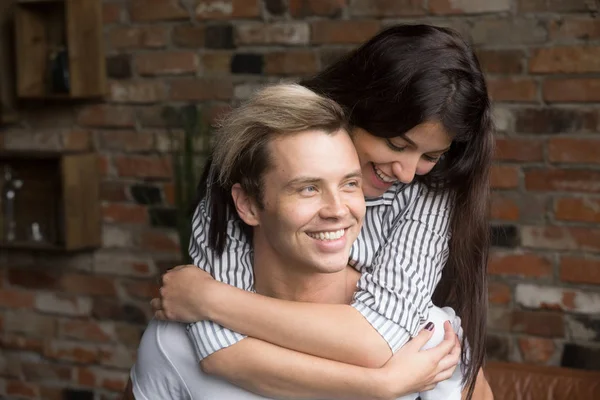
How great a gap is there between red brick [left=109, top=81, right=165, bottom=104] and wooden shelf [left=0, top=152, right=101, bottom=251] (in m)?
0.24

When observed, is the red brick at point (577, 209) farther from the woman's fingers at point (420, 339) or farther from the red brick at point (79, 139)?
the red brick at point (79, 139)

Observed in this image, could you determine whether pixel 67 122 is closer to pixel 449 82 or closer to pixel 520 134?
pixel 520 134

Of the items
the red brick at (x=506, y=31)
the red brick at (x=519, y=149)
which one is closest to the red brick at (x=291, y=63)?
the red brick at (x=506, y=31)

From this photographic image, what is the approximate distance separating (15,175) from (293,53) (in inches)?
50.7

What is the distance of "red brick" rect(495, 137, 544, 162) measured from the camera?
2797 mm

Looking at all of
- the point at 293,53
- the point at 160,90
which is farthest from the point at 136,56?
the point at 293,53

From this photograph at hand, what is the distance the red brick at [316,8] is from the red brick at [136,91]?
58cm

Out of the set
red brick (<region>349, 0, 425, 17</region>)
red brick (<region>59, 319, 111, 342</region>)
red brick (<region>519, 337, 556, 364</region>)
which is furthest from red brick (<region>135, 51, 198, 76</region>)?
red brick (<region>519, 337, 556, 364</region>)

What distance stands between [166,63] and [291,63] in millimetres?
495

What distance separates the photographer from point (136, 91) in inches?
135

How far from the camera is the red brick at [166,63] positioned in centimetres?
330

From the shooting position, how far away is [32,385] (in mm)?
3824

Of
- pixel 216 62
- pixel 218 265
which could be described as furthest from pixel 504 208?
pixel 218 265

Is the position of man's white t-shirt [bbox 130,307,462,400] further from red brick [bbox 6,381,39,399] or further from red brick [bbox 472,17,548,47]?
red brick [bbox 6,381,39,399]
